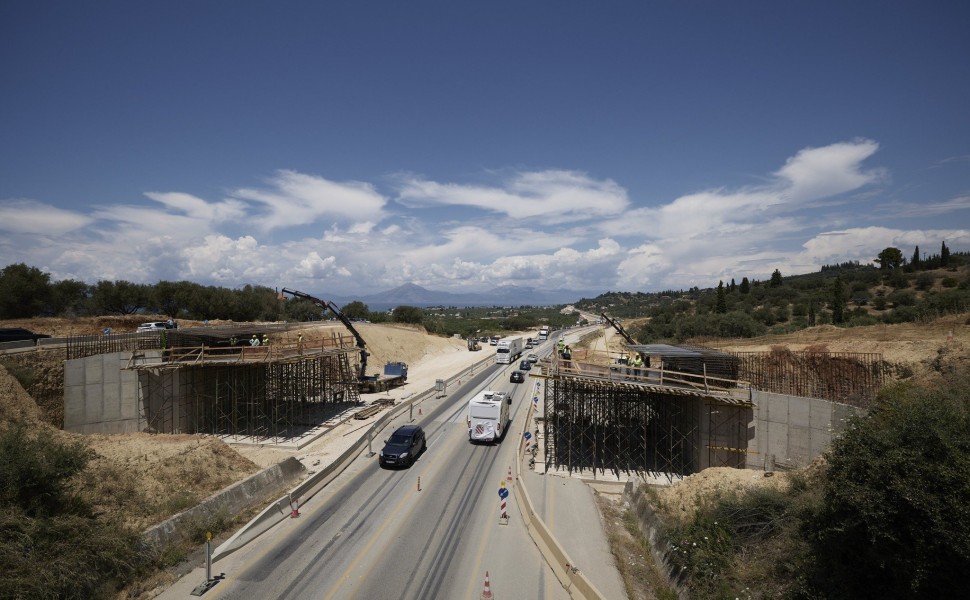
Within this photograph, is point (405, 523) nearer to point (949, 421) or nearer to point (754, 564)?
point (754, 564)

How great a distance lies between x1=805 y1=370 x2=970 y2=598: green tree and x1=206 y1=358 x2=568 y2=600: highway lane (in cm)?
646

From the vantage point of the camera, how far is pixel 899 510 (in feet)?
26.8

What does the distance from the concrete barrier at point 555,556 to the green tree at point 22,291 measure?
57519 mm

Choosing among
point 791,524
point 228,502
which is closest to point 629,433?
point 791,524

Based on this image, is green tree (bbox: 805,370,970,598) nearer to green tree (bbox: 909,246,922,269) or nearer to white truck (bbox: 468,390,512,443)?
white truck (bbox: 468,390,512,443)

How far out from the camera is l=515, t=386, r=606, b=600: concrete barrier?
11.9 metres

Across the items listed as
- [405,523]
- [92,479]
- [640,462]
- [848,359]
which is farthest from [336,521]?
[848,359]

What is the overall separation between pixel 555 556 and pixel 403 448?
10288 millimetres

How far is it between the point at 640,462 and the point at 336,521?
46.8ft

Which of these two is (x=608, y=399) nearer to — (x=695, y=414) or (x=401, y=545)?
(x=695, y=414)

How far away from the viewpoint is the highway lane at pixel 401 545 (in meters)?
12.2

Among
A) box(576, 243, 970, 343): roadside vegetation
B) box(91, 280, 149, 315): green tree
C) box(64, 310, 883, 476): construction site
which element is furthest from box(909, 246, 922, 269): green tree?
box(91, 280, 149, 315): green tree

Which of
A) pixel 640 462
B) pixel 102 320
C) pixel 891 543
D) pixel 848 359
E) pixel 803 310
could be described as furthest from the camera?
pixel 803 310

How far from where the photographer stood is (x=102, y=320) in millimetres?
45594
